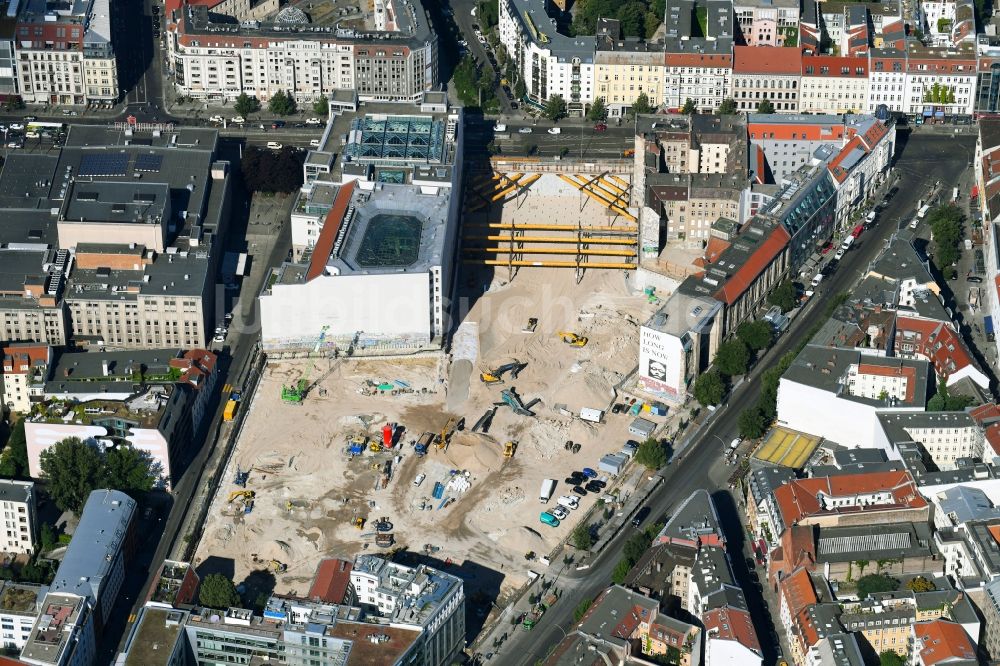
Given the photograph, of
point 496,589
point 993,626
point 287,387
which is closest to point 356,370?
point 287,387

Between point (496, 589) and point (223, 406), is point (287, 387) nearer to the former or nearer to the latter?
point (223, 406)

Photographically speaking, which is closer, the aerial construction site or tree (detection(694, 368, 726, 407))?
the aerial construction site

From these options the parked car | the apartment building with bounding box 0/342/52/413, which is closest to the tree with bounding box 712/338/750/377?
the parked car

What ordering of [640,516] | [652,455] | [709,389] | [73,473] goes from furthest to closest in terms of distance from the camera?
[709,389] → [652,455] → [640,516] → [73,473]

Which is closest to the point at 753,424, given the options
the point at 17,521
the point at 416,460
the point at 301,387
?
the point at 416,460

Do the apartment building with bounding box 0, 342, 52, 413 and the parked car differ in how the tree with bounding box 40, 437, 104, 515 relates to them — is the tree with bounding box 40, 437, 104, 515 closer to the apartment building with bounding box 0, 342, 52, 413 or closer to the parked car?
the apartment building with bounding box 0, 342, 52, 413

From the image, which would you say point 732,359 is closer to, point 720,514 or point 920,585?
point 720,514

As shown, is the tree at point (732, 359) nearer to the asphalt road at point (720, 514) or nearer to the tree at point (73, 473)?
the asphalt road at point (720, 514)
